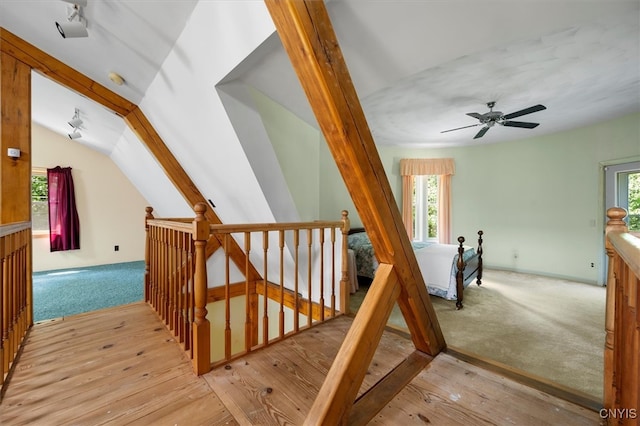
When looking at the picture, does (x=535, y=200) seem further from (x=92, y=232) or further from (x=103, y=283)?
(x=92, y=232)

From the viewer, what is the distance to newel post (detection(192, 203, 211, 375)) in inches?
57.1

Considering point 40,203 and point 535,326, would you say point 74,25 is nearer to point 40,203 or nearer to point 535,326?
point 535,326

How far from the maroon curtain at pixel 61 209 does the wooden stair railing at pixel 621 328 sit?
22.8ft

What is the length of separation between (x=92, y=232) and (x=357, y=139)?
6.28 meters

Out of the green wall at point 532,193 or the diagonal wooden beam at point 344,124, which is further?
the green wall at point 532,193

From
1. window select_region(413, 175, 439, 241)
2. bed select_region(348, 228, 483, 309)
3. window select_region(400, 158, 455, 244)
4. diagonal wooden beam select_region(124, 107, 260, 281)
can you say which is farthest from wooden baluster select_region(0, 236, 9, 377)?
window select_region(413, 175, 439, 241)

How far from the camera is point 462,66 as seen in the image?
Result: 2285mm

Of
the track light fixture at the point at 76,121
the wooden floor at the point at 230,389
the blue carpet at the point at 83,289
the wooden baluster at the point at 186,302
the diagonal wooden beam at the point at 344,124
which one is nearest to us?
the diagonal wooden beam at the point at 344,124

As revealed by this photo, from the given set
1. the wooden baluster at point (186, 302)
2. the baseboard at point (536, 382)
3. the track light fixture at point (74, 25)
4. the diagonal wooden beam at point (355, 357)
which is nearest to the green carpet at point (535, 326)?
the baseboard at point (536, 382)

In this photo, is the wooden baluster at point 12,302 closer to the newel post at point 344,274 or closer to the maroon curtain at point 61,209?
the newel post at point 344,274

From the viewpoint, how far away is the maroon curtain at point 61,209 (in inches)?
185

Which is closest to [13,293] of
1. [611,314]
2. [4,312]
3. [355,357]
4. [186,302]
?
[4,312]

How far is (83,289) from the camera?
3.72 metres

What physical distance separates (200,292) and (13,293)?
1410 millimetres
